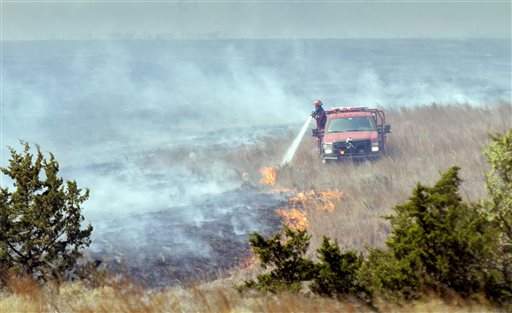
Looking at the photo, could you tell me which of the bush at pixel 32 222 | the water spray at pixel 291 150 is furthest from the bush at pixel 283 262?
the water spray at pixel 291 150

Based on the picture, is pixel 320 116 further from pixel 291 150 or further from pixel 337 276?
pixel 337 276

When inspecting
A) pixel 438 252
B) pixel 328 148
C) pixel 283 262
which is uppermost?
pixel 328 148

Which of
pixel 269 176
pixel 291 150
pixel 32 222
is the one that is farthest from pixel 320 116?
pixel 32 222

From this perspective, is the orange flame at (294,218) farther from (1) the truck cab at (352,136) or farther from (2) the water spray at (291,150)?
(2) the water spray at (291,150)

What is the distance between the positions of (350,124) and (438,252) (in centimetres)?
1816

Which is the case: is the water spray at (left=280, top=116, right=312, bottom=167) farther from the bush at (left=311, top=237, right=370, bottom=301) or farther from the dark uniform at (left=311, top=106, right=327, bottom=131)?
the bush at (left=311, top=237, right=370, bottom=301)

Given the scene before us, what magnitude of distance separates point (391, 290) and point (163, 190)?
65.6ft

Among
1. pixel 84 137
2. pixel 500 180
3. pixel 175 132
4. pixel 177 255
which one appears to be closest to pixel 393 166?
pixel 177 255

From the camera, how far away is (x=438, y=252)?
23.5 ft

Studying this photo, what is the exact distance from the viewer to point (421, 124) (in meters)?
32.7

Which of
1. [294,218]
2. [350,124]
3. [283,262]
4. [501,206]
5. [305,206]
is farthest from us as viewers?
[350,124]

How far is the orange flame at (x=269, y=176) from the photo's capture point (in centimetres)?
2569

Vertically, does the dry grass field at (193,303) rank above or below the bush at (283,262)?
below

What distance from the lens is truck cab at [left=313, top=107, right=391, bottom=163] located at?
2461 cm
